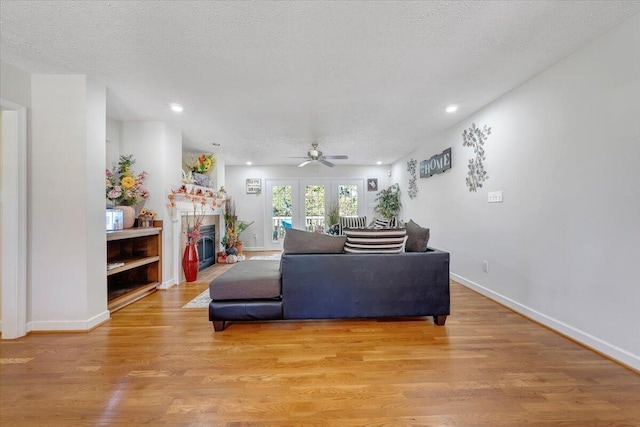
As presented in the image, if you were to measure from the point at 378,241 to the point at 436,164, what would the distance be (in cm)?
256

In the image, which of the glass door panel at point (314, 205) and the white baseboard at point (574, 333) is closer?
the white baseboard at point (574, 333)

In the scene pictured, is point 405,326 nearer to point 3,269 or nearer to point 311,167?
point 3,269

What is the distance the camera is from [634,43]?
1683 mm

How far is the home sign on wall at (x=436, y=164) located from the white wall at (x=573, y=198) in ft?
2.59

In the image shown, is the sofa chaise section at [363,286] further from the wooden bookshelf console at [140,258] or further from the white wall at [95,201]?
the wooden bookshelf console at [140,258]

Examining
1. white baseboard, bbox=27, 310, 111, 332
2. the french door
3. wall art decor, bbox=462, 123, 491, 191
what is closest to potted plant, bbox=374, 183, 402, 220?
the french door

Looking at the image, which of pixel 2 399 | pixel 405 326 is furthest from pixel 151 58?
pixel 405 326

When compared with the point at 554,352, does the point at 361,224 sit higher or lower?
higher

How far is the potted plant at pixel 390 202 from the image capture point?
6310 millimetres

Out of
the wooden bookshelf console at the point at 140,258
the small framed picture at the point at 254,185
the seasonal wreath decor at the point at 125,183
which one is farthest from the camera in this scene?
the small framed picture at the point at 254,185

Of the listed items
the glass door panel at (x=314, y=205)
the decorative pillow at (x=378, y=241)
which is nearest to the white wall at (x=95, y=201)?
the decorative pillow at (x=378, y=241)

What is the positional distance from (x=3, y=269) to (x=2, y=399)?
1.23 metres

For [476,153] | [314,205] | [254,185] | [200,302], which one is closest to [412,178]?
[476,153]

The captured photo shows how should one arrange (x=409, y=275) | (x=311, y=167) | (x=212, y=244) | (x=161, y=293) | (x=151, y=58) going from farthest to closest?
(x=311, y=167) < (x=212, y=244) < (x=161, y=293) < (x=409, y=275) < (x=151, y=58)
